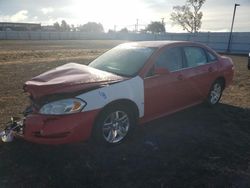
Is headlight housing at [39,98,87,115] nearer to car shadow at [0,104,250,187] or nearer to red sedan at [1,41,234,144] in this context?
red sedan at [1,41,234,144]

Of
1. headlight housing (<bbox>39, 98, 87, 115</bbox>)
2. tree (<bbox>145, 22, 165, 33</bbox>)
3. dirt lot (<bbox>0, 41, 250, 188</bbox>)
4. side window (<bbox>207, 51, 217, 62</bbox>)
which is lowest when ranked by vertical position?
tree (<bbox>145, 22, 165, 33</bbox>)

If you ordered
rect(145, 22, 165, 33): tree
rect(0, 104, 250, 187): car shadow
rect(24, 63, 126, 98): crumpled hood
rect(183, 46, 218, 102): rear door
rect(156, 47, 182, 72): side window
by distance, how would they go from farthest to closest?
rect(145, 22, 165, 33): tree, rect(183, 46, 218, 102): rear door, rect(156, 47, 182, 72): side window, rect(24, 63, 126, 98): crumpled hood, rect(0, 104, 250, 187): car shadow

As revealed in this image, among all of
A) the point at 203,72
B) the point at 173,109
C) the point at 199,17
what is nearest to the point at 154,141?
the point at 173,109

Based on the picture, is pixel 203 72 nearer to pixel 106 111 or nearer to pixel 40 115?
pixel 106 111

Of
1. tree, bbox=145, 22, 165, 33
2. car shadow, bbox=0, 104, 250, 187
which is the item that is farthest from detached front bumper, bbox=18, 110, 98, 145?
tree, bbox=145, 22, 165, 33

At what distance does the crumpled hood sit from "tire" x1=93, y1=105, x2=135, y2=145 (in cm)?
47

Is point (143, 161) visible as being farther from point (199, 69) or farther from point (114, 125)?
point (199, 69)

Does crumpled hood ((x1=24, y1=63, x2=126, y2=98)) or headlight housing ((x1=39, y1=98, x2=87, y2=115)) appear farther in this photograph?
crumpled hood ((x1=24, y1=63, x2=126, y2=98))

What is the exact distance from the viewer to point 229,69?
7.41 metres

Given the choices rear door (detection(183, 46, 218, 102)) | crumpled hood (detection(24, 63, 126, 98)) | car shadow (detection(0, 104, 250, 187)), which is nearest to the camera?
car shadow (detection(0, 104, 250, 187))

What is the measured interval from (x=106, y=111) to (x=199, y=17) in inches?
2563

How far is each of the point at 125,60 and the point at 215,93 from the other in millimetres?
2904

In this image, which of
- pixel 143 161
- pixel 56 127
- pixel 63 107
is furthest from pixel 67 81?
pixel 143 161

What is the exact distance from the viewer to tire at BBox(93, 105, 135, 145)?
173 inches
